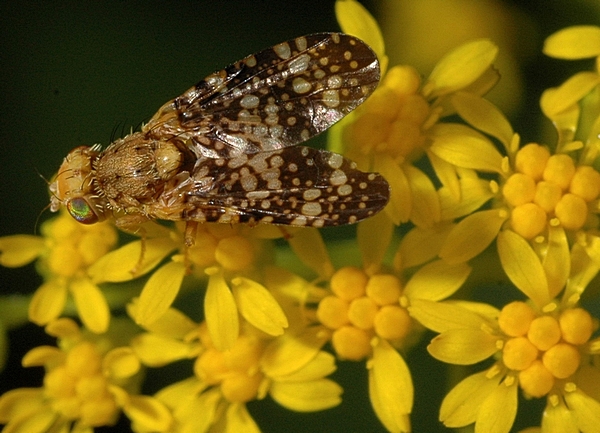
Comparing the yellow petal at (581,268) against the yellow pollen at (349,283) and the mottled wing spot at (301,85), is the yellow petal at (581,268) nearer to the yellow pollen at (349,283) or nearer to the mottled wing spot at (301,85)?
the yellow pollen at (349,283)

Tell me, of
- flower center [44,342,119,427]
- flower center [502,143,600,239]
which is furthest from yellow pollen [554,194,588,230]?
flower center [44,342,119,427]

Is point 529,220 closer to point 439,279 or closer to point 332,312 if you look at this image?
point 439,279

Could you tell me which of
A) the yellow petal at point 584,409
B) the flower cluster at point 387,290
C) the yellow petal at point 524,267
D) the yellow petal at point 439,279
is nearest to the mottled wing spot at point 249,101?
the flower cluster at point 387,290

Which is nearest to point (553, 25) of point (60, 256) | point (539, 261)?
point (539, 261)

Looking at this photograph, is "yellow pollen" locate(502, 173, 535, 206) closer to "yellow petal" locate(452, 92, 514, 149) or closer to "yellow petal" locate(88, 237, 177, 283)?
"yellow petal" locate(452, 92, 514, 149)

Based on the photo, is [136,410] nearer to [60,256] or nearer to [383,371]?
[60,256]

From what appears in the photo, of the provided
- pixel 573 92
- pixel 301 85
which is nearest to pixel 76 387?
pixel 301 85
